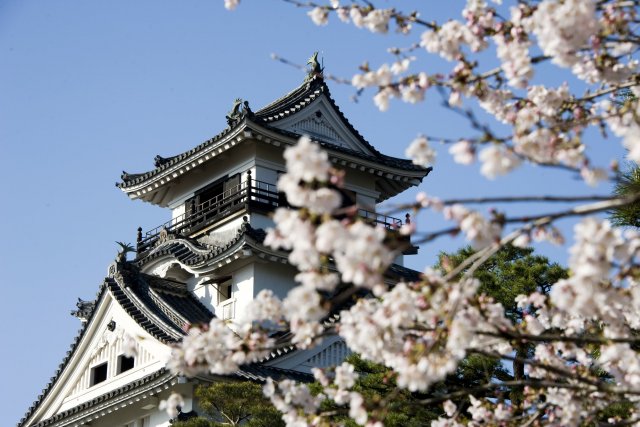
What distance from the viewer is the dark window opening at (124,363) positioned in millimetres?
22859

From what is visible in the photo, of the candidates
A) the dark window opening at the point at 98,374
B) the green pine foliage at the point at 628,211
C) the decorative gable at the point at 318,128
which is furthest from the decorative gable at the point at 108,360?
the green pine foliage at the point at 628,211

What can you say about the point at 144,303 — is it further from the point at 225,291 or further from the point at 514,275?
the point at 514,275

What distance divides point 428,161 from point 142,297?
17666 millimetres

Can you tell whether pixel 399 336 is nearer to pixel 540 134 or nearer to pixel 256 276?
pixel 540 134

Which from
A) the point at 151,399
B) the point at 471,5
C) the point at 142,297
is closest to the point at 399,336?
the point at 471,5

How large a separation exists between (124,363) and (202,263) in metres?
2.95

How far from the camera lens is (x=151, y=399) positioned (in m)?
21.2

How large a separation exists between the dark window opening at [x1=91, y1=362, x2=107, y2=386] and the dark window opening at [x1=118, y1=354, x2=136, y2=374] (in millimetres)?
654

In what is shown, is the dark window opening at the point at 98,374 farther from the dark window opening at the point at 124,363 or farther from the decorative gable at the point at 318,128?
the decorative gable at the point at 318,128

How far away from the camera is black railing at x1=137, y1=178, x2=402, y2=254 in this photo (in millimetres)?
23609

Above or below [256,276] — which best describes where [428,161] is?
below

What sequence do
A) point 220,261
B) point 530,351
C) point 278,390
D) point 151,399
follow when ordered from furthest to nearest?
1. point 220,261
2. point 151,399
3. point 530,351
4. point 278,390

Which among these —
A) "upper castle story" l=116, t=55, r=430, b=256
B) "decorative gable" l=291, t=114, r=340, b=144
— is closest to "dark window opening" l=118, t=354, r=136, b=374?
"upper castle story" l=116, t=55, r=430, b=256

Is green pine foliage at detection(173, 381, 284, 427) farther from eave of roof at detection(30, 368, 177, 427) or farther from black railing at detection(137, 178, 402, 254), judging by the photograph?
black railing at detection(137, 178, 402, 254)
